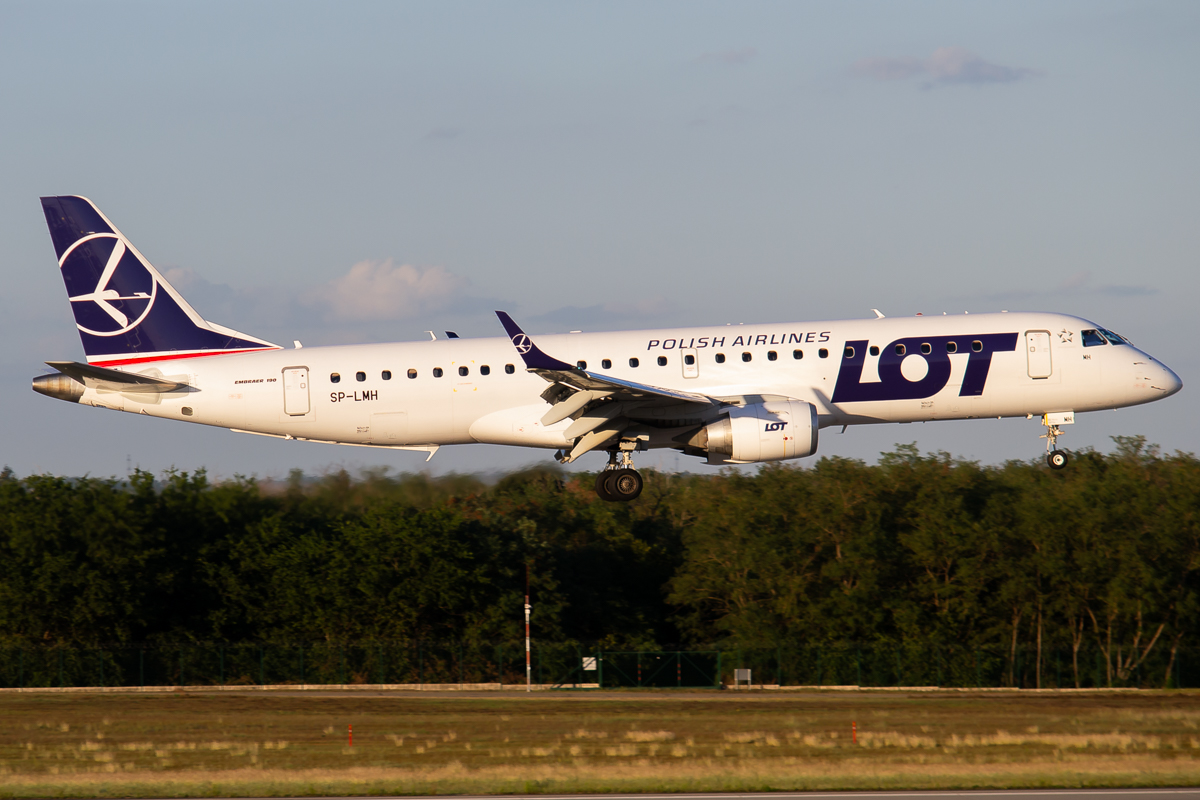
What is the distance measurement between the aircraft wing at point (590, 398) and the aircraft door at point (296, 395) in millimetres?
5935

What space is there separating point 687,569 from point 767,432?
1457 inches

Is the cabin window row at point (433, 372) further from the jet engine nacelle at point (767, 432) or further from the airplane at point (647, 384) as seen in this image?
the jet engine nacelle at point (767, 432)

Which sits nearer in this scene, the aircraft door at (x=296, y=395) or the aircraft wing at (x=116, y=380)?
the aircraft wing at (x=116, y=380)

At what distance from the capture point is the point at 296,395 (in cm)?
3441

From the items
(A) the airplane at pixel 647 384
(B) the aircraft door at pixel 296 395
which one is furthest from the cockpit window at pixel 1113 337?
(B) the aircraft door at pixel 296 395

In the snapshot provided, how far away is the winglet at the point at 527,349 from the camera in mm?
30438

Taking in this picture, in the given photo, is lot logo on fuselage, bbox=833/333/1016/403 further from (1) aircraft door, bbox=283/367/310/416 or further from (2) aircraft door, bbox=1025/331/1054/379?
(1) aircraft door, bbox=283/367/310/416

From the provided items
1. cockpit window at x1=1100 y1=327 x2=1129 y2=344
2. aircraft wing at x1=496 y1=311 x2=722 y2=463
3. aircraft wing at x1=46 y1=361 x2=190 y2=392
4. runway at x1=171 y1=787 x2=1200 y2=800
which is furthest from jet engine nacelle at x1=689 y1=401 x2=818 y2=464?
aircraft wing at x1=46 y1=361 x2=190 y2=392

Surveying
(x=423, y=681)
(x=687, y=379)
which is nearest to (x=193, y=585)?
(x=423, y=681)

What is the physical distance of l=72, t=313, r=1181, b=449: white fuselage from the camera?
33594 mm

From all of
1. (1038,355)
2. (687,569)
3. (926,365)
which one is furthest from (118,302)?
(687,569)

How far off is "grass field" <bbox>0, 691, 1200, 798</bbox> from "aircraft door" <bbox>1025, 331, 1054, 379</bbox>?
29.9 ft

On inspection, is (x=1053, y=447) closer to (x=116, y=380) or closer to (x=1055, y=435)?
(x=1055, y=435)

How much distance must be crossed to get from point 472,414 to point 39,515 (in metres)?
35.2
